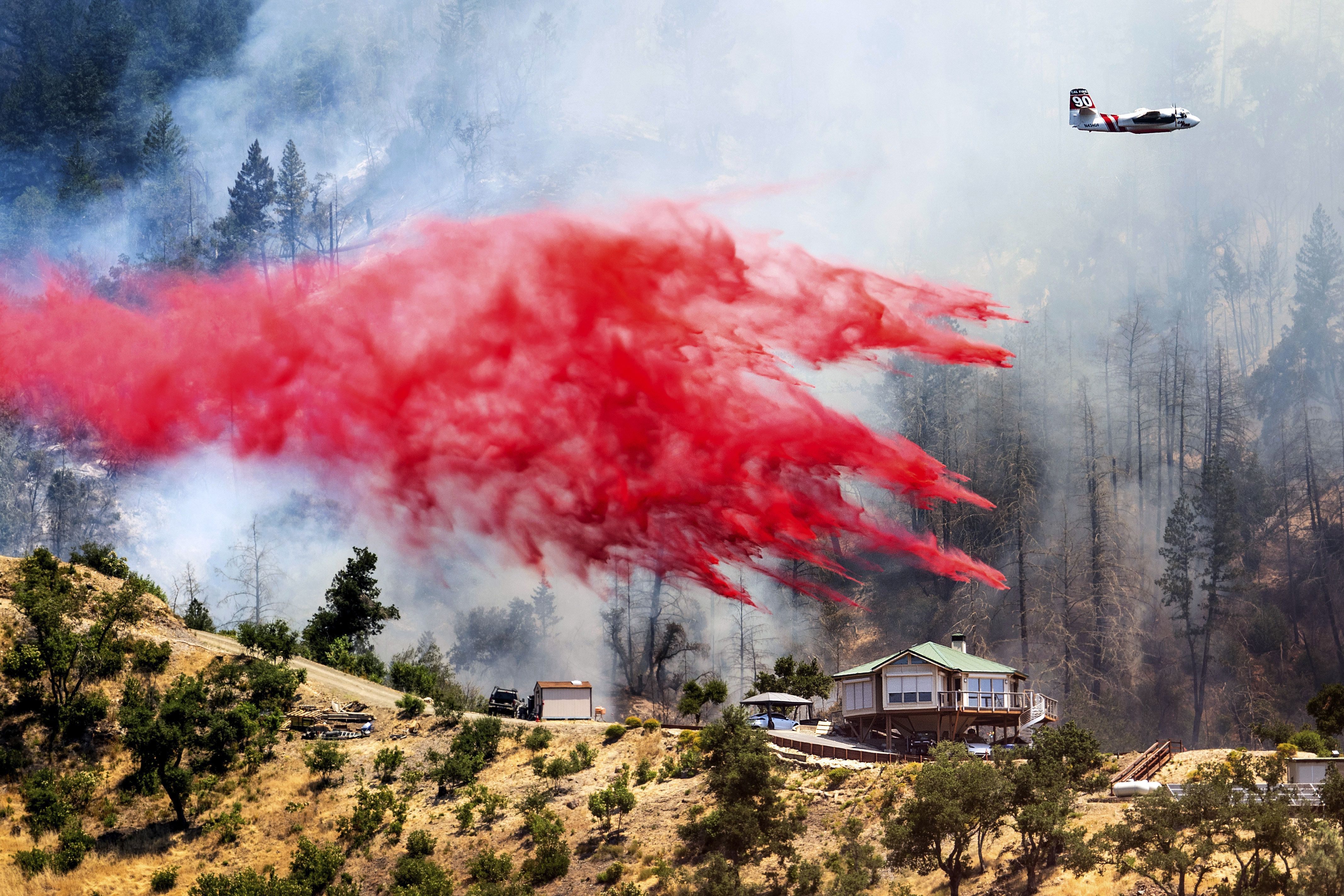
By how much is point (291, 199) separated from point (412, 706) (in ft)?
213

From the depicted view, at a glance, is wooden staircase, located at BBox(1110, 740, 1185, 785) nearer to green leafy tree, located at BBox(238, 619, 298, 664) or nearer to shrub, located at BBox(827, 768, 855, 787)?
shrub, located at BBox(827, 768, 855, 787)

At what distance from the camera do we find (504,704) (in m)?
62.4

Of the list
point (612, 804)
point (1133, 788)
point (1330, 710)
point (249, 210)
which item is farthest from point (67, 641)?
point (1330, 710)

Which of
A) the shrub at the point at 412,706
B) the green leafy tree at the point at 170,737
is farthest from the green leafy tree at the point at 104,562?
the shrub at the point at 412,706

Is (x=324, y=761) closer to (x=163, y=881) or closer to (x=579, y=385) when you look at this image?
(x=163, y=881)

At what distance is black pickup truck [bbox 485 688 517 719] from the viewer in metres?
62.1

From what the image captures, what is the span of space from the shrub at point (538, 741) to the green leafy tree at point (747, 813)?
1026 centimetres

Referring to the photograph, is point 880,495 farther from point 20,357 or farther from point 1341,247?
point 20,357

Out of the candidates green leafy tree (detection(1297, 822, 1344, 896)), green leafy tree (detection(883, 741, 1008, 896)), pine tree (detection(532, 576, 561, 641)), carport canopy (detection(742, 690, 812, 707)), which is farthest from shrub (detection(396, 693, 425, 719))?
green leafy tree (detection(1297, 822, 1344, 896))

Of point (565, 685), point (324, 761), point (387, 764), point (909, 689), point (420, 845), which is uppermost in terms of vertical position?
point (565, 685)

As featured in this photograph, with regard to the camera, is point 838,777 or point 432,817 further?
point 432,817

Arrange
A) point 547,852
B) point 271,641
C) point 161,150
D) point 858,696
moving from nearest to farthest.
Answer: point 547,852, point 858,696, point 271,641, point 161,150

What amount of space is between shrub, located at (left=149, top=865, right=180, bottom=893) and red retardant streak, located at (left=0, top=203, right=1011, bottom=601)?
92.9 feet

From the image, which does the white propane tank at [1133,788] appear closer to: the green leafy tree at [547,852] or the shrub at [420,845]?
the green leafy tree at [547,852]
